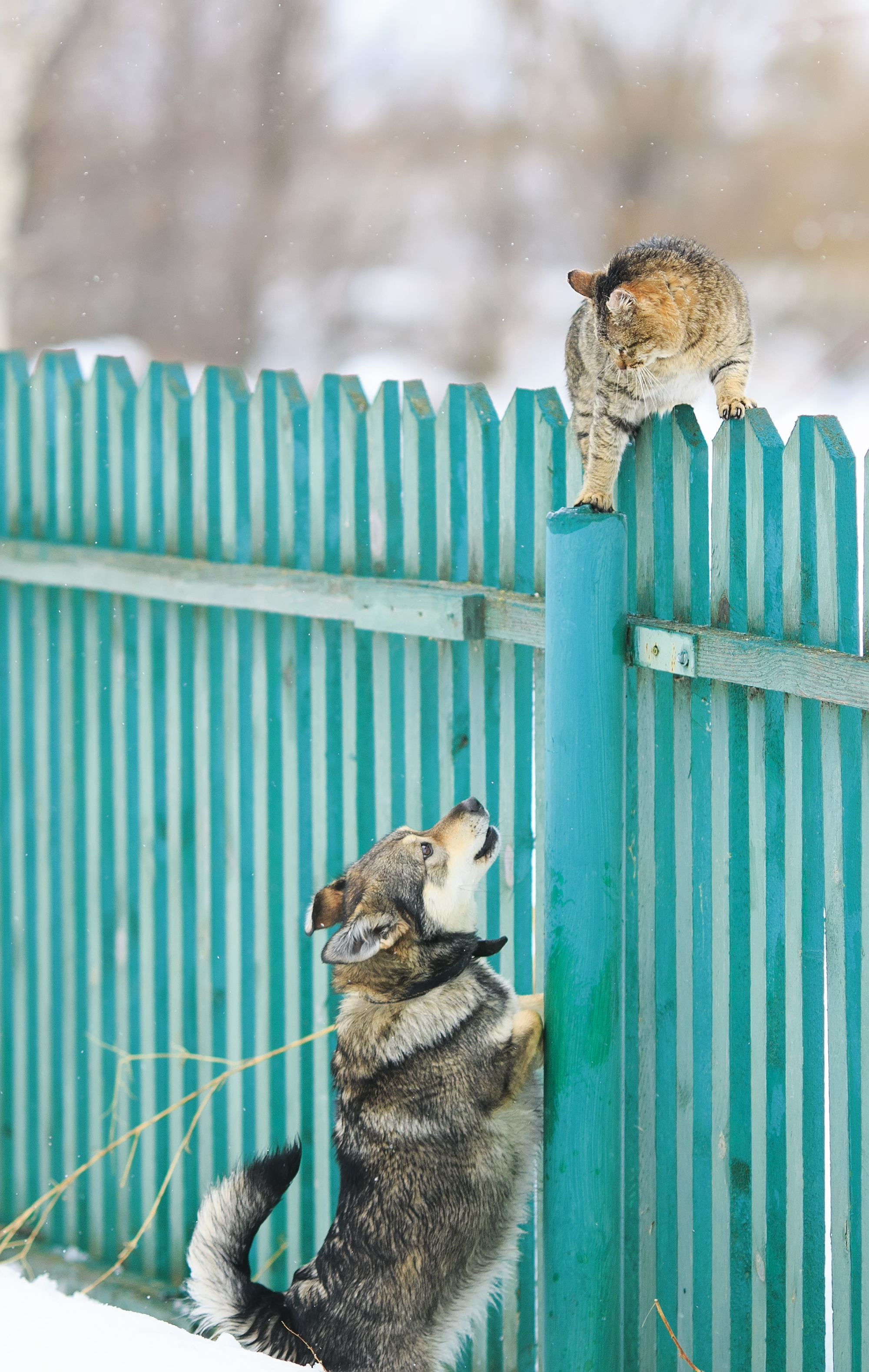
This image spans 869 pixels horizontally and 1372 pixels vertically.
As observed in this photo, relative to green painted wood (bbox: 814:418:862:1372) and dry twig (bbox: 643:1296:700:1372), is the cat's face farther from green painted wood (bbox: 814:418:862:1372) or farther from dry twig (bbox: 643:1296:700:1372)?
dry twig (bbox: 643:1296:700:1372)

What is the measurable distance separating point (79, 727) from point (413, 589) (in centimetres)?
155

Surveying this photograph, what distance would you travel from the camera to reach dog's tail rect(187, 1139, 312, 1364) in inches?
106

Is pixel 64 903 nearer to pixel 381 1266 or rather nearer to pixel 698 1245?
pixel 381 1266

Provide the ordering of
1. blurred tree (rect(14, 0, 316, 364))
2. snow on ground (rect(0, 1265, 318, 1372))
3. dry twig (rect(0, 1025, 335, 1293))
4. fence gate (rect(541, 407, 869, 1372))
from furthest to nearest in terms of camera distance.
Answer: blurred tree (rect(14, 0, 316, 364)) < dry twig (rect(0, 1025, 335, 1293)) < fence gate (rect(541, 407, 869, 1372)) < snow on ground (rect(0, 1265, 318, 1372))

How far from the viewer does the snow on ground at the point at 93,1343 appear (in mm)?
1523

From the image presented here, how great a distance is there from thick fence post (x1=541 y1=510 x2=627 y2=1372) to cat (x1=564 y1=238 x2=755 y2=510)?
19cm

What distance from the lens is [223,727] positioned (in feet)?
12.8

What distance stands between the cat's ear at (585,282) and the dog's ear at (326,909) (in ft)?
4.72

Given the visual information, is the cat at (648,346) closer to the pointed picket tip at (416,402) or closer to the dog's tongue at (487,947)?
the pointed picket tip at (416,402)

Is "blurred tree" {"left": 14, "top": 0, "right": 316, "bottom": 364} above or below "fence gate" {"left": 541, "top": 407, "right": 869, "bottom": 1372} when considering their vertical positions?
above

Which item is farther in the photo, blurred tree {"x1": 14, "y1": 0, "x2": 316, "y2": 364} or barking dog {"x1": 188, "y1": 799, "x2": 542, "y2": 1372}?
blurred tree {"x1": 14, "y1": 0, "x2": 316, "y2": 364}

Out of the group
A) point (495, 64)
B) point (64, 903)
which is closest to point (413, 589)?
point (64, 903)

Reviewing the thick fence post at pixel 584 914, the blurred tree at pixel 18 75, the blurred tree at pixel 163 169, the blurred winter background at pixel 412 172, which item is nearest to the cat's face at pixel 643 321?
the thick fence post at pixel 584 914

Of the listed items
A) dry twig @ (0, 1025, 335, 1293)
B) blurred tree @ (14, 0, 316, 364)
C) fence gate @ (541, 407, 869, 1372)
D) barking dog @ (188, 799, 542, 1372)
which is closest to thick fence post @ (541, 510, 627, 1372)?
fence gate @ (541, 407, 869, 1372)
